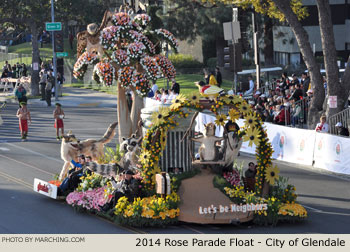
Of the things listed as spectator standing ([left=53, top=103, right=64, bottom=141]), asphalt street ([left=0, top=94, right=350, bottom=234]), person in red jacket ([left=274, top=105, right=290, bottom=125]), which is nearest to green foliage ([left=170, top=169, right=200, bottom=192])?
asphalt street ([left=0, top=94, right=350, bottom=234])

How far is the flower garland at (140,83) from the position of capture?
22.5m

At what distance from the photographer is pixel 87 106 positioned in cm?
4556

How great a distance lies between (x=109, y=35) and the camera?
22.3 meters

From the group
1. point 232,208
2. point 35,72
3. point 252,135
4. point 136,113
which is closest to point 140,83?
point 136,113

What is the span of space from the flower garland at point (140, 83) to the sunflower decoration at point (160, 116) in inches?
141

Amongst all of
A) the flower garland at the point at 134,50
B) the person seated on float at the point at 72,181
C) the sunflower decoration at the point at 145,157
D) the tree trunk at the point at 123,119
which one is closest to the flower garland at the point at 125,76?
the flower garland at the point at 134,50

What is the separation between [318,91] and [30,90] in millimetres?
27022

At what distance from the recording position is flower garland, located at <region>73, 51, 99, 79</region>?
892 inches

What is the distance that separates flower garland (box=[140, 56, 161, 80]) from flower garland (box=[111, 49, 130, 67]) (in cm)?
55

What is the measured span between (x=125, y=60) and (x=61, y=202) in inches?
185

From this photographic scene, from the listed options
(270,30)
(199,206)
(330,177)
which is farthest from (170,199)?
(270,30)

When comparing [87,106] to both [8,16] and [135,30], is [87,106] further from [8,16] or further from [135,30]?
[135,30]

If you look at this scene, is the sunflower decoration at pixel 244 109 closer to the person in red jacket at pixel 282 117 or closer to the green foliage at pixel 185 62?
the person in red jacket at pixel 282 117

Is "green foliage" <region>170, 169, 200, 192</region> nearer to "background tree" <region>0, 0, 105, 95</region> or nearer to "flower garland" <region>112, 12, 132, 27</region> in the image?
"flower garland" <region>112, 12, 132, 27</region>
